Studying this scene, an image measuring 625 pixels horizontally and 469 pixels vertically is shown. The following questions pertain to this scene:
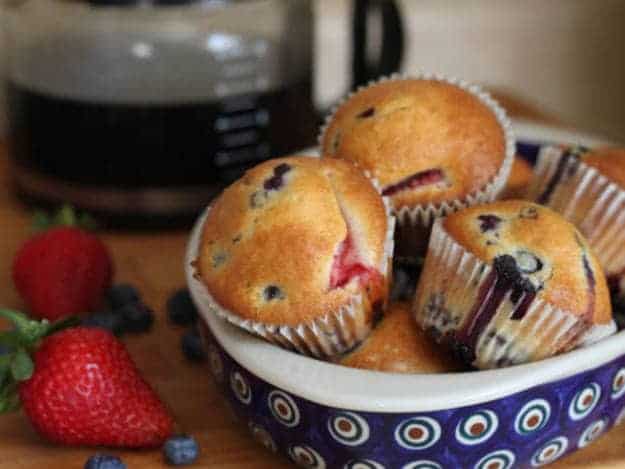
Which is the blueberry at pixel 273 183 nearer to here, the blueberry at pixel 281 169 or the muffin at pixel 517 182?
the blueberry at pixel 281 169

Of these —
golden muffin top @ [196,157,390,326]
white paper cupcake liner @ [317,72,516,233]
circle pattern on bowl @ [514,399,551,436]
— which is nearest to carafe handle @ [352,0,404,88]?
white paper cupcake liner @ [317,72,516,233]

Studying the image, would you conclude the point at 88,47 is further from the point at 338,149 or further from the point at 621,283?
the point at 621,283

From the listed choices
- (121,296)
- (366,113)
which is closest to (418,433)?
(366,113)

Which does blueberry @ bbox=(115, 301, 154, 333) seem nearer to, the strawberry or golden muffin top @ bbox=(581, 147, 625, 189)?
the strawberry

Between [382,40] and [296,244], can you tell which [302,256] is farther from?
[382,40]

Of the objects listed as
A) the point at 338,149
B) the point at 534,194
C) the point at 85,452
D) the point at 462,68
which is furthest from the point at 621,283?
the point at 462,68

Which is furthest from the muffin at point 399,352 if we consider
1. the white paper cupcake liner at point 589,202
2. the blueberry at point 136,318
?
the blueberry at point 136,318
